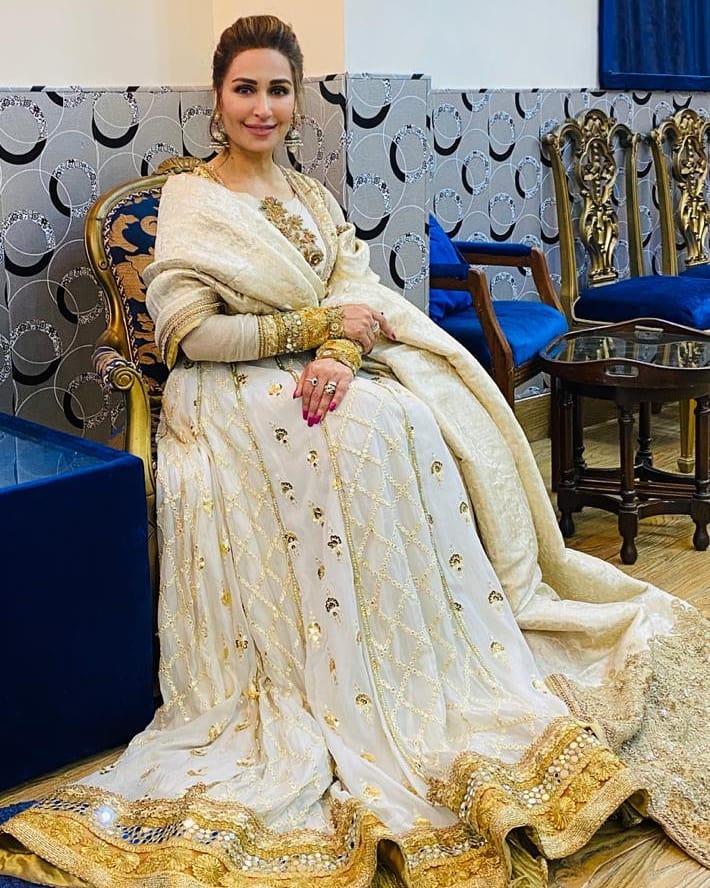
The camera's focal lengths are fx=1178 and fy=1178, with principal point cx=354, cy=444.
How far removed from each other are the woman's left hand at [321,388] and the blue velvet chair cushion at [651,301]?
1991mm

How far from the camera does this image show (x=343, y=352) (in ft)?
7.79

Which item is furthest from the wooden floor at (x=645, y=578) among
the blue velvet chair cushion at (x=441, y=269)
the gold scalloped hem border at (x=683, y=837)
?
the blue velvet chair cushion at (x=441, y=269)

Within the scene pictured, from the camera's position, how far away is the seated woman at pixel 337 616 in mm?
1887

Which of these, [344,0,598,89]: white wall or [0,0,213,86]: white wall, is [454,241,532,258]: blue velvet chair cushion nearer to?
[344,0,598,89]: white wall

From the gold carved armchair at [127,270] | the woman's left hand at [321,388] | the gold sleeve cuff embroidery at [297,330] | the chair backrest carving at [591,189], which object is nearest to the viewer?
the woman's left hand at [321,388]

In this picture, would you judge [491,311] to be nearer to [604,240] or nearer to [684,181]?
[604,240]

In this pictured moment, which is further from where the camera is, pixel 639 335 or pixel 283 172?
pixel 639 335

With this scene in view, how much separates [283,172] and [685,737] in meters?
1.48

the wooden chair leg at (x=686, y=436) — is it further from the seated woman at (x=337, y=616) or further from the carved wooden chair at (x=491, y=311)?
the seated woman at (x=337, y=616)

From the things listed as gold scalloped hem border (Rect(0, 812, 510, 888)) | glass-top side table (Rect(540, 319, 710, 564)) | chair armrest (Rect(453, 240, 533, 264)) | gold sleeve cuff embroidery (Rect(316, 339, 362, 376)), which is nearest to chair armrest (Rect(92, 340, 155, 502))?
gold sleeve cuff embroidery (Rect(316, 339, 362, 376))

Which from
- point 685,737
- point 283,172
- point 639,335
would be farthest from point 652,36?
point 685,737

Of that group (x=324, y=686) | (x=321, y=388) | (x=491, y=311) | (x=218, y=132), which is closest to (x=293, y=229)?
(x=218, y=132)

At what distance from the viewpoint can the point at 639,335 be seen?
3.52m

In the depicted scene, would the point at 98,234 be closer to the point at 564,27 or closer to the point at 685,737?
the point at 685,737
